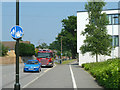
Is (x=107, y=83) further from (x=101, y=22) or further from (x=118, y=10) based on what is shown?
(x=118, y=10)

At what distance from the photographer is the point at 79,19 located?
129ft

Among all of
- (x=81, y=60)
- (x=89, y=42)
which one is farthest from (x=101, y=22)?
(x=81, y=60)

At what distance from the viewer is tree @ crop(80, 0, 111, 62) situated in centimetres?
2823

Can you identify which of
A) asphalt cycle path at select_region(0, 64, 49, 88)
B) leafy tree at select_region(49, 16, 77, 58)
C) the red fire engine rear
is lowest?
asphalt cycle path at select_region(0, 64, 49, 88)

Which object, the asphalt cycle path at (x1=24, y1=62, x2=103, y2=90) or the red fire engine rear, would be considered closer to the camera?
the asphalt cycle path at (x1=24, y1=62, x2=103, y2=90)

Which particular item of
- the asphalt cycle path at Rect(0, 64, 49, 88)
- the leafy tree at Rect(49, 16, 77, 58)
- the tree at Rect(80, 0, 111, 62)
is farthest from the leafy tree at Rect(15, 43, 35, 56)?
the asphalt cycle path at Rect(0, 64, 49, 88)

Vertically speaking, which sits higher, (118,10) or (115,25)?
(118,10)

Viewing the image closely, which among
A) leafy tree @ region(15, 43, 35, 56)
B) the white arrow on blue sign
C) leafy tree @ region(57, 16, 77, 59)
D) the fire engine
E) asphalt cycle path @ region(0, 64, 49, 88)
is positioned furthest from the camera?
leafy tree @ region(57, 16, 77, 59)

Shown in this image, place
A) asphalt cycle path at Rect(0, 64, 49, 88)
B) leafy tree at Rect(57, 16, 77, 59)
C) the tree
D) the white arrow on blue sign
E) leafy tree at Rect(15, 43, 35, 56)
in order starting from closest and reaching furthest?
the white arrow on blue sign → asphalt cycle path at Rect(0, 64, 49, 88) → the tree → leafy tree at Rect(15, 43, 35, 56) → leafy tree at Rect(57, 16, 77, 59)

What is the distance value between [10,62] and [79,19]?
2306 centimetres

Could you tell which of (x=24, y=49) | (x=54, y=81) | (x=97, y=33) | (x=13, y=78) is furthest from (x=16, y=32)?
(x=24, y=49)

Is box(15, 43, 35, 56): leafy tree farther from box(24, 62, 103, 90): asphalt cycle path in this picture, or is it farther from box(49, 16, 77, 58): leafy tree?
box(24, 62, 103, 90): asphalt cycle path

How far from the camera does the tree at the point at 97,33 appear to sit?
92.6ft

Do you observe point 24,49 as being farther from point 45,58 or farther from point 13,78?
point 13,78
